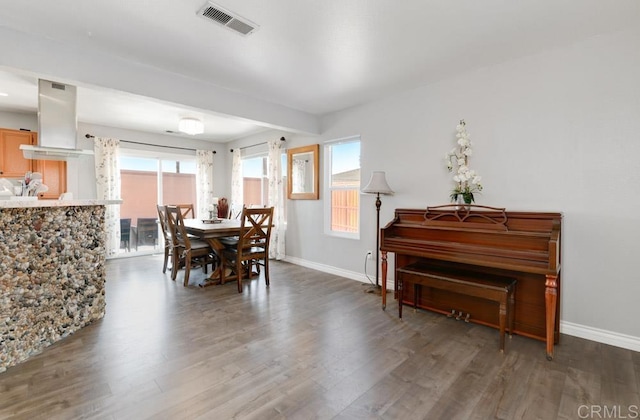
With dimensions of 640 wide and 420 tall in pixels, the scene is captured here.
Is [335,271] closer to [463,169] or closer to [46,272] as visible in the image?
[463,169]

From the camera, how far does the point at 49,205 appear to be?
225 centimetres

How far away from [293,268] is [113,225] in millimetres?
3520

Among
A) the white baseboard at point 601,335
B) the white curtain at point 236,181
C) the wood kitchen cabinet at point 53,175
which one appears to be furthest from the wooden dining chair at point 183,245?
the white baseboard at point 601,335

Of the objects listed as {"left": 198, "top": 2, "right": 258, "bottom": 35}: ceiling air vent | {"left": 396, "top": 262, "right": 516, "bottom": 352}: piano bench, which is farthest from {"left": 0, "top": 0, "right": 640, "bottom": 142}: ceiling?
{"left": 396, "top": 262, "right": 516, "bottom": 352}: piano bench

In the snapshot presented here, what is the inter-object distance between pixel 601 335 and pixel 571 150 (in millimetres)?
1560

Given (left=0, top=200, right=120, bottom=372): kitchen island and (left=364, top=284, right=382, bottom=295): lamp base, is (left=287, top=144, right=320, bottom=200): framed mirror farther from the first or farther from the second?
(left=0, top=200, right=120, bottom=372): kitchen island

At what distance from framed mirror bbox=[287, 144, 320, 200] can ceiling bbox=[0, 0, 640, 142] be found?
1.50 meters

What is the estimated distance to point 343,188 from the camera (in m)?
4.51

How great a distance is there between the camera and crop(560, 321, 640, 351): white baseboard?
2.30 metres

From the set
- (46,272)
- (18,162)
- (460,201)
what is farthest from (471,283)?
(18,162)

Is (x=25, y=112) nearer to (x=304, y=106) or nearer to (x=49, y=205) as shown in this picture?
(x=49, y=205)

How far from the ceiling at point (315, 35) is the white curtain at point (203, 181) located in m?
3.28

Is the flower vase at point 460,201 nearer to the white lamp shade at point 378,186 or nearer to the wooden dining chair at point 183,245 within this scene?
the white lamp shade at point 378,186

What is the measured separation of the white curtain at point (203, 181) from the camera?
6.65 metres
